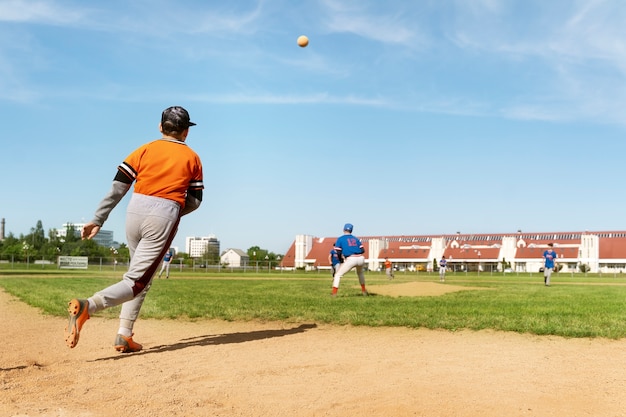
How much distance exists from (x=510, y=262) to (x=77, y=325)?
77.9 metres

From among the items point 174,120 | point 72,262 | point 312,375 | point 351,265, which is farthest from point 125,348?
point 72,262

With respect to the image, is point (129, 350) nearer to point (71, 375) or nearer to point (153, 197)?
point (71, 375)

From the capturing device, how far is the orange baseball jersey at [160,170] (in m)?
Result: 5.25

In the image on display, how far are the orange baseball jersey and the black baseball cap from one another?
0.25 meters

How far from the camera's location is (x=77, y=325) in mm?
4812

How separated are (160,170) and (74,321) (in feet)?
5.03

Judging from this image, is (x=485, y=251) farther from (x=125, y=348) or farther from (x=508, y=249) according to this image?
(x=125, y=348)

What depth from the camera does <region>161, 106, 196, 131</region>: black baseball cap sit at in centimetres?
557

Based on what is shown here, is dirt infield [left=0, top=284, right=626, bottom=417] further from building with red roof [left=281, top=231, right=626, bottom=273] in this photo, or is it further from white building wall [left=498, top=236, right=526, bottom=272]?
white building wall [left=498, top=236, right=526, bottom=272]

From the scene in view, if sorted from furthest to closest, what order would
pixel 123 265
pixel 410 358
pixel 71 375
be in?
pixel 123 265, pixel 410 358, pixel 71 375

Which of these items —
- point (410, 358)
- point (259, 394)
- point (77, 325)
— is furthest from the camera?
point (410, 358)

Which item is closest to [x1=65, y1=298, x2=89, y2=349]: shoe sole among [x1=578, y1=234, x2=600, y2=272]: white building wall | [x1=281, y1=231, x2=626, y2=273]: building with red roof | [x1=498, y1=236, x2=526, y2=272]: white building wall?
[x1=281, y1=231, x2=626, y2=273]: building with red roof

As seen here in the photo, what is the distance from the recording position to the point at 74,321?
481 cm

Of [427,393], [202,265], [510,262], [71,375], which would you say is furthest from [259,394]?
[510,262]
